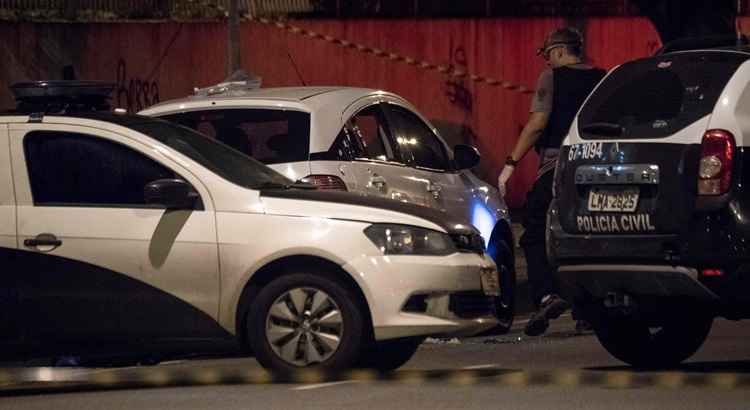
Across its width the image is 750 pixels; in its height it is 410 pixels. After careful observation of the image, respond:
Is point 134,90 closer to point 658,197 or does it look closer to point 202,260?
Answer: point 202,260

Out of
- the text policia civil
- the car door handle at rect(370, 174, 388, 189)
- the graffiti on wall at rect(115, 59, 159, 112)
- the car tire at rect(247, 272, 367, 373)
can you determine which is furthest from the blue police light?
the graffiti on wall at rect(115, 59, 159, 112)

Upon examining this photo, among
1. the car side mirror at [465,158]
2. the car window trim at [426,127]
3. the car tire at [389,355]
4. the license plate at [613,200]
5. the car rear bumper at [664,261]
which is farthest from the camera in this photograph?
the car side mirror at [465,158]

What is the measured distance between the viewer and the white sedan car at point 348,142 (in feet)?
35.2

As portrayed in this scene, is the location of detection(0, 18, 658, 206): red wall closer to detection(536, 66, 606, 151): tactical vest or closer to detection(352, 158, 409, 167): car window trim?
detection(536, 66, 606, 151): tactical vest

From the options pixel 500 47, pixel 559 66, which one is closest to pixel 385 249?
pixel 559 66

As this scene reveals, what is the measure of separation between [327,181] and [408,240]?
1386 mm

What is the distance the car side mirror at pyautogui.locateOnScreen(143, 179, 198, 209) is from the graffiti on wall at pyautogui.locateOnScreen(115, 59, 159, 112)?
1099 centimetres

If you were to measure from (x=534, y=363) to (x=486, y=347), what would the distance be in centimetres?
111

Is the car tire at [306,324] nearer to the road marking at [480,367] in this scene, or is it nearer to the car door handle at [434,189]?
the road marking at [480,367]

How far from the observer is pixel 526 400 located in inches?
329

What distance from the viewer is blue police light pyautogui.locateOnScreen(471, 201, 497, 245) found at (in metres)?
12.1

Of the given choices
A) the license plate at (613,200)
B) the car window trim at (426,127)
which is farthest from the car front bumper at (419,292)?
the car window trim at (426,127)

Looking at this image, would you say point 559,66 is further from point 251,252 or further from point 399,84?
point 399,84

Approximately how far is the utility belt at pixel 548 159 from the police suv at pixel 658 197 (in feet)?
6.40
